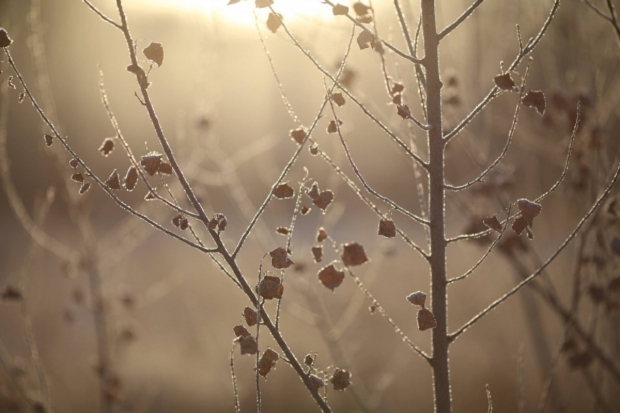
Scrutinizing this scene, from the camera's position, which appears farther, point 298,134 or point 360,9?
point 298,134

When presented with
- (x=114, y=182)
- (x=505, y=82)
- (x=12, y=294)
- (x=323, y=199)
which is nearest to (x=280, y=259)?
(x=323, y=199)

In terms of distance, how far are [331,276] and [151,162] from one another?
0.59 metres

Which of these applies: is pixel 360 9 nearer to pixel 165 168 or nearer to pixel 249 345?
pixel 165 168

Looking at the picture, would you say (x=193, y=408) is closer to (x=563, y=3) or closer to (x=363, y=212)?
(x=563, y=3)

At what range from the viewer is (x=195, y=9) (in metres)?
3.37

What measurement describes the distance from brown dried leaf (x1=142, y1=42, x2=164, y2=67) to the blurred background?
834 millimetres

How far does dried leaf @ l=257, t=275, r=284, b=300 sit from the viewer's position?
1.58 meters

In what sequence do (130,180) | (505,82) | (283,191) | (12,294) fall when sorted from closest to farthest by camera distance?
(505,82), (130,180), (283,191), (12,294)

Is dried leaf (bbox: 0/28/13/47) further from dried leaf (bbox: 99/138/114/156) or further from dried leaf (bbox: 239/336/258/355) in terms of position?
dried leaf (bbox: 239/336/258/355)

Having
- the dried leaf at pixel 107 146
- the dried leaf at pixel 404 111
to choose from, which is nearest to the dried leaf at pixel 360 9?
the dried leaf at pixel 404 111

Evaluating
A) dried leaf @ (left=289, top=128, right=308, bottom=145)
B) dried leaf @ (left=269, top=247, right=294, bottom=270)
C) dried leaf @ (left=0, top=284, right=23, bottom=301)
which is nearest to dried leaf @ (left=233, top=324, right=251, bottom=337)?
dried leaf @ (left=269, top=247, right=294, bottom=270)

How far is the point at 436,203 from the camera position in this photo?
1.63 metres

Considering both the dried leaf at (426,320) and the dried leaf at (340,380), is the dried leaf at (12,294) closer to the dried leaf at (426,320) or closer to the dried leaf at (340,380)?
the dried leaf at (340,380)

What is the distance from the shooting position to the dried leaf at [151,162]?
164 centimetres
